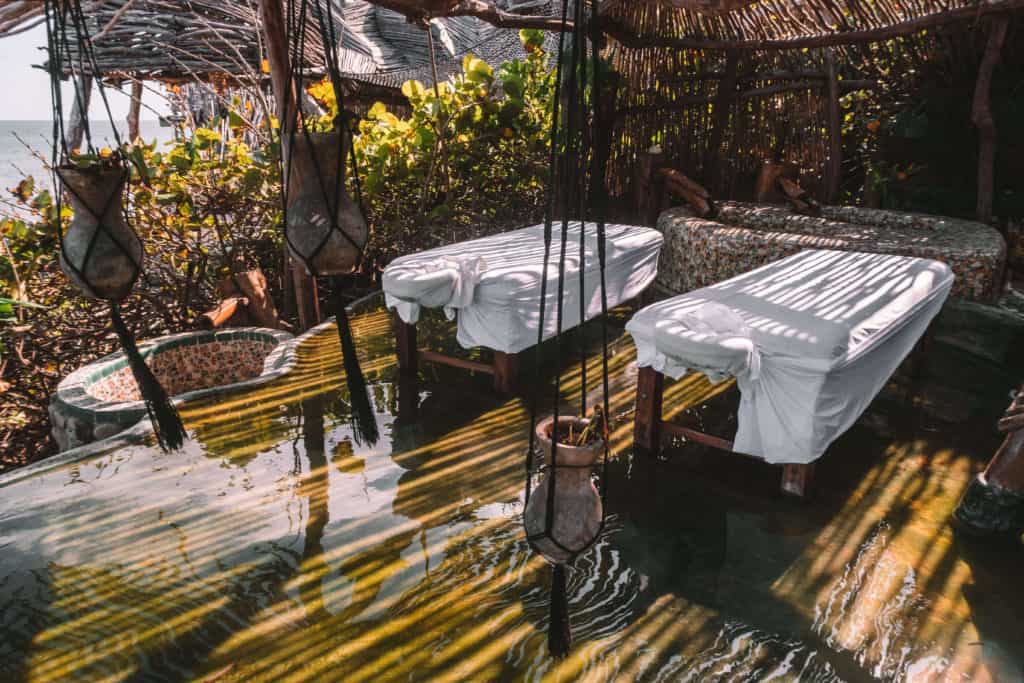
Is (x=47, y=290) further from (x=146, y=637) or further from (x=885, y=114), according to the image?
(x=885, y=114)

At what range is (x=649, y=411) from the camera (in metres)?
3.26

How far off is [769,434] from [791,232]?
9.94ft

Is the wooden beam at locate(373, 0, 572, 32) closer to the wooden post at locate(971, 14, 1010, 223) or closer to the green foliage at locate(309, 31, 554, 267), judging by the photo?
the green foliage at locate(309, 31, 554, 267)

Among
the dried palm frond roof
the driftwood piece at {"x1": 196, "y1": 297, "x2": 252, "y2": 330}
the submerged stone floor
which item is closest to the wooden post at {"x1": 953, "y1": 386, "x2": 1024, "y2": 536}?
the submerged stone floor

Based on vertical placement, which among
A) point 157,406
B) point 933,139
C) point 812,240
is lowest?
point 812,240

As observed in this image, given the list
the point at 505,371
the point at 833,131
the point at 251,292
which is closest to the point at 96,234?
the point at 505,371

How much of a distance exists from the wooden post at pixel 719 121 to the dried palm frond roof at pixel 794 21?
6.17ft

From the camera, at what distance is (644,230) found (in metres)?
4.85

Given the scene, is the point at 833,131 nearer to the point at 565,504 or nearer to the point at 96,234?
the point at 565,504

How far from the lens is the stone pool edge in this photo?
2939mm

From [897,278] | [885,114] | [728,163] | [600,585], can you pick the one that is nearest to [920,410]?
[897,278]

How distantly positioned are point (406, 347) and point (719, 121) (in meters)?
3.62

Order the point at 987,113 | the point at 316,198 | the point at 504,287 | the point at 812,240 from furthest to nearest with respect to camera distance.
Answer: the point at 812,240, the point at 987,113, the point at 504,287, the point at 316,198

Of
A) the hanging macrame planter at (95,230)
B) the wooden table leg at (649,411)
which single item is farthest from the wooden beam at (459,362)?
the hanging macrame planter at (95,230)
